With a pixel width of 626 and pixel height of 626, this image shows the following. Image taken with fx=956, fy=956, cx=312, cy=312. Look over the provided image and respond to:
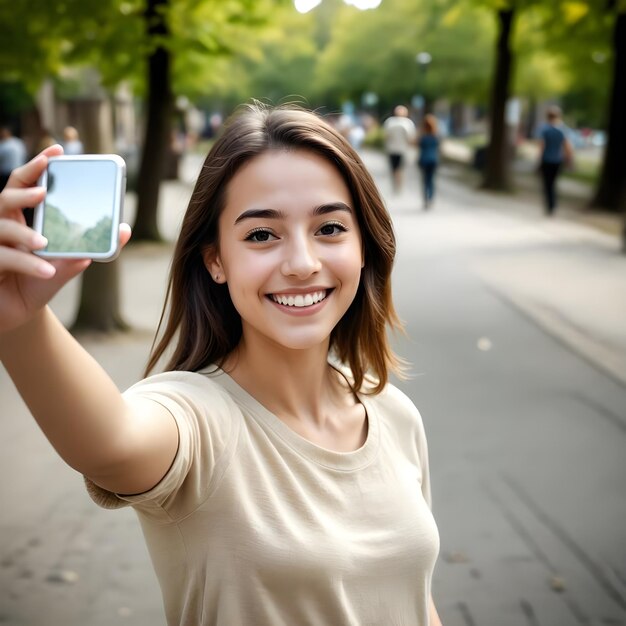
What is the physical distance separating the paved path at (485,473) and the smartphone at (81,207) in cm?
294

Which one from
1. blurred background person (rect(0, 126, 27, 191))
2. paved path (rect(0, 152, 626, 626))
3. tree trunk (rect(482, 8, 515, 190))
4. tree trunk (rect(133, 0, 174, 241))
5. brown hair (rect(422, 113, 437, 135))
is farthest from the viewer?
tree trunk (rect(482, 8, 515, 190))

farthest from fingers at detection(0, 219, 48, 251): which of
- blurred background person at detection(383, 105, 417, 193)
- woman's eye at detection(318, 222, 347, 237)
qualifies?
blurred background person at detection(383, 105, 417, 193)

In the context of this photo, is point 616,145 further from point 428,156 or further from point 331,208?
point 331,208

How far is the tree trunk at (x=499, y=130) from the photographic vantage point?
24.3 m

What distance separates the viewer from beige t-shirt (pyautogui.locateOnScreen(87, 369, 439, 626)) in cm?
181

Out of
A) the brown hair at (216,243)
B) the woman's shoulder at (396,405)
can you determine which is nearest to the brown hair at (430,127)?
the brown hair at (216,243)

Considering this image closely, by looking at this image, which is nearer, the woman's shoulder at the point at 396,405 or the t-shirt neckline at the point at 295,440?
the t-shirt neckline at the point at 295,440

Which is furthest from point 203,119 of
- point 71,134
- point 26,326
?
point 26,326

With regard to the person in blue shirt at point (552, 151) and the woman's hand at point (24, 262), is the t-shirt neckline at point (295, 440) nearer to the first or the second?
the woman's hand at point (24, 262)

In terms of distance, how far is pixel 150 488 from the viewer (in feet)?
5.57

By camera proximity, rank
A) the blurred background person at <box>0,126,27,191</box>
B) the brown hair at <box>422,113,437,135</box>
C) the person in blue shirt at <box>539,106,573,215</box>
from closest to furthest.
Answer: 1. the blurred background person at <box>0,126,27,191</box>
2. the person in blue shirt at <box>539,106,573,215</box>
3. the brown hair at <box>422,113,437,135</box>

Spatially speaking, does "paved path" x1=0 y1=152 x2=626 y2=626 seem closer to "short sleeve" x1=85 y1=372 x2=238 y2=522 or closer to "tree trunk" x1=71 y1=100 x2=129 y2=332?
"tree trunk" x1=71 y1=100 x2=129 y2=332

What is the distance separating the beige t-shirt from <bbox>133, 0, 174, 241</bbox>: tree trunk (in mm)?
13411

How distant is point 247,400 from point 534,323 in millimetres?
7549
